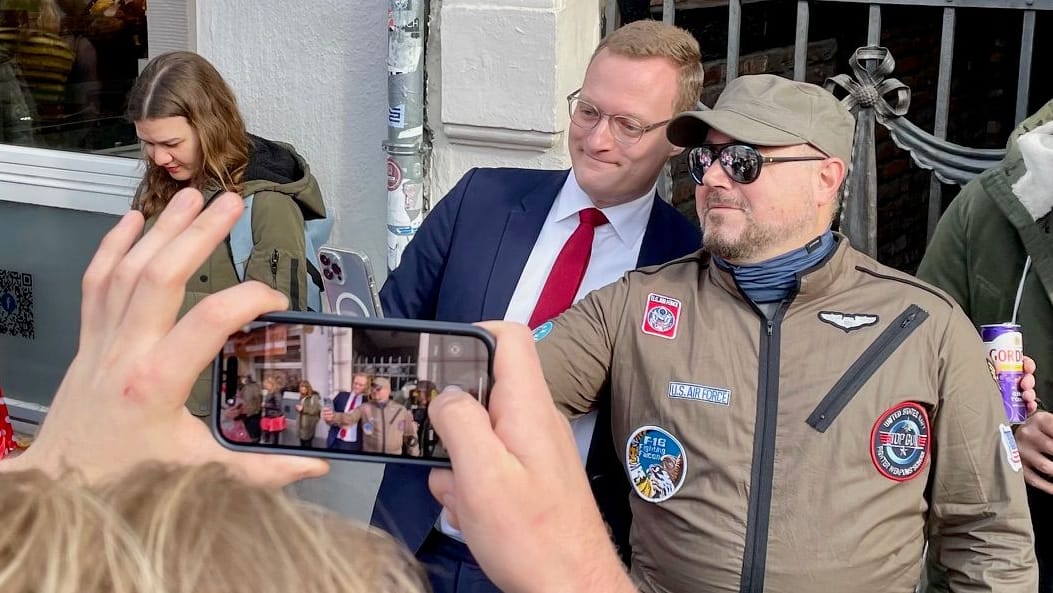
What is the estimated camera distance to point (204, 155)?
3.51 metres

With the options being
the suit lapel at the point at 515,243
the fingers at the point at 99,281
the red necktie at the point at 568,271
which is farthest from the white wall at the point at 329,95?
the fingers at the point at 99,281

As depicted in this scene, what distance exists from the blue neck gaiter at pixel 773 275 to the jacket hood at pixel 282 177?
1762mm

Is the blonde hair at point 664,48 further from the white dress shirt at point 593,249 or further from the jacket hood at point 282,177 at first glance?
the jacket hood at point 282,177

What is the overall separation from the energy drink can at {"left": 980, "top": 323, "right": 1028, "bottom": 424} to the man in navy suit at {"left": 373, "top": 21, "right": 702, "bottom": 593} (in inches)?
24.8

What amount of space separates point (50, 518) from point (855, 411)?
59.2 inches

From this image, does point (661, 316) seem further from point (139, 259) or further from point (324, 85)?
point (324, 85)

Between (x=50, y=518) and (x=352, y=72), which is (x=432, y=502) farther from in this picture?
(x=352, y=72)

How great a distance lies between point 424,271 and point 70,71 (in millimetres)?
3237

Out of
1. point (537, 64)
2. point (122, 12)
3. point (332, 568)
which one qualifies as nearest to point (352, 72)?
point (537, 64)

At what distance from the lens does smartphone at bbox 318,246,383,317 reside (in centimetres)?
259

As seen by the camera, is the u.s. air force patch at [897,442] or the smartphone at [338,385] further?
the u.s. air force patch at [897,442]

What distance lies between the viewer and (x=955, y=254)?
2.72 meters

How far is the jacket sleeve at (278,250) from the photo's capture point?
3365 mm

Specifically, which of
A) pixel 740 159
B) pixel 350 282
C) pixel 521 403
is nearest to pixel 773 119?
pixel 740 159
